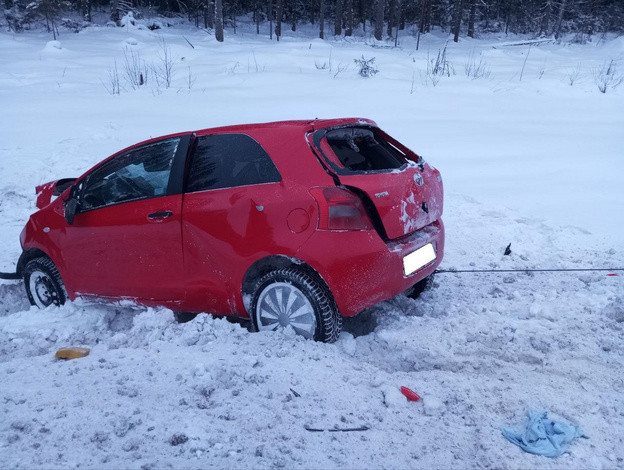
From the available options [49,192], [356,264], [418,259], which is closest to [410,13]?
[49,192]

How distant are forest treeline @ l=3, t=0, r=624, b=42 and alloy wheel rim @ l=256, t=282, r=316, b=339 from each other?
35368 mm

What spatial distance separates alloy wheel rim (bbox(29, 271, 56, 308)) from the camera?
4.53 meters

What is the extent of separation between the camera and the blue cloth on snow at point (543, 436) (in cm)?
234

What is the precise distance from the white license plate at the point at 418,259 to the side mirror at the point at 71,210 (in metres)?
2.72

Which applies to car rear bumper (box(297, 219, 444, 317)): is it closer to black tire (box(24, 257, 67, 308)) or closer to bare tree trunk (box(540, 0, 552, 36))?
black tire (box(24, 257, 67, 308))

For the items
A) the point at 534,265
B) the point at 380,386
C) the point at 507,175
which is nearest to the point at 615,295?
the point at 534,265

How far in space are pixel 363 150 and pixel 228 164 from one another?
3.30 feet

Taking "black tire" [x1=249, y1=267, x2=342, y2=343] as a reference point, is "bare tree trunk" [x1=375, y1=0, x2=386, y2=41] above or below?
above

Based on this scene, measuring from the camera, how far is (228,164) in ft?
11.8

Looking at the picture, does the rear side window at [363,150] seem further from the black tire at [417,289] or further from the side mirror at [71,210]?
the side mirror at [71,210]

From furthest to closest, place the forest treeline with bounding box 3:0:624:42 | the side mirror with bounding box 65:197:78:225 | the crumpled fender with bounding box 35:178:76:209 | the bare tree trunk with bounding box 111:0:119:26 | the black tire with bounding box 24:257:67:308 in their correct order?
1. the forest treeline with bounding box 3:0:624:42
2. the bare tree trunk with bounding box 111:0:119:26
3. the crumpled fender with bounding box 35:178:76:209
4. the black tire with bounding box 24:257:67:308
5. the side mirror with bounding box 65:197:78:225

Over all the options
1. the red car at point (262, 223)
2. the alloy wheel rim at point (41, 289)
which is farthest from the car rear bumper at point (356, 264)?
the alloy wheel rim at point (41, 289)

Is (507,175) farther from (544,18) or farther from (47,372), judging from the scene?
(544,18)

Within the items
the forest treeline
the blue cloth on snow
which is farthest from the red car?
the forest treeline
